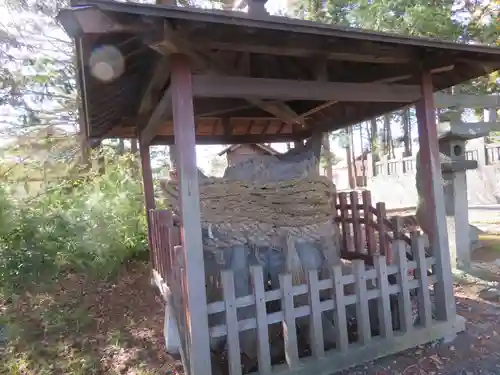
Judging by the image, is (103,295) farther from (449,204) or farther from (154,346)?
(449,204)

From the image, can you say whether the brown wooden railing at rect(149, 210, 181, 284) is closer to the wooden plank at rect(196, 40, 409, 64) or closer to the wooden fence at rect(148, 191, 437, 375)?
the wooden fence at rect(148, 191, 437, 375)

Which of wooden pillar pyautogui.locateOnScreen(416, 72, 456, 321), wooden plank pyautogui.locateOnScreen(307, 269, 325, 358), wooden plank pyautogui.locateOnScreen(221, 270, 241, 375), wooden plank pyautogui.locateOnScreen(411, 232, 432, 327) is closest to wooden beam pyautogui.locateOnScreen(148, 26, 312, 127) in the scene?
wooden plank pyautogui.locateOnScreen(221, 270, 241, 375)

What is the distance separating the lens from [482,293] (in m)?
4.29

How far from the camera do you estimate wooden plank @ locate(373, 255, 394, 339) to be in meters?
2.97

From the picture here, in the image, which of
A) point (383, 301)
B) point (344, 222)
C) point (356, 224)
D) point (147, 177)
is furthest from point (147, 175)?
point (383, 301)

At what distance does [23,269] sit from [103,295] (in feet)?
3.54

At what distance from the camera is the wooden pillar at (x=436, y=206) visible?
3211 mm

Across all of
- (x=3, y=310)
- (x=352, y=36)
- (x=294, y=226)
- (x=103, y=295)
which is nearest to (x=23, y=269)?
(x=3, y=310)

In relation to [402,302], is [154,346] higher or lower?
lower

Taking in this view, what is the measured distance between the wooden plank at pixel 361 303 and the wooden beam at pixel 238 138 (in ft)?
8.84

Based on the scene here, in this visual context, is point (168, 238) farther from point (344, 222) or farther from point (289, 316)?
point (344, 222)

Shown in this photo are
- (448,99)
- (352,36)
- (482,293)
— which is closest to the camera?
(352,36)

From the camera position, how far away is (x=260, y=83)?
8.76 ft

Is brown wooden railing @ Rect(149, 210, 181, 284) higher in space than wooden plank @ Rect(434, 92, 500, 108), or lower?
lower
